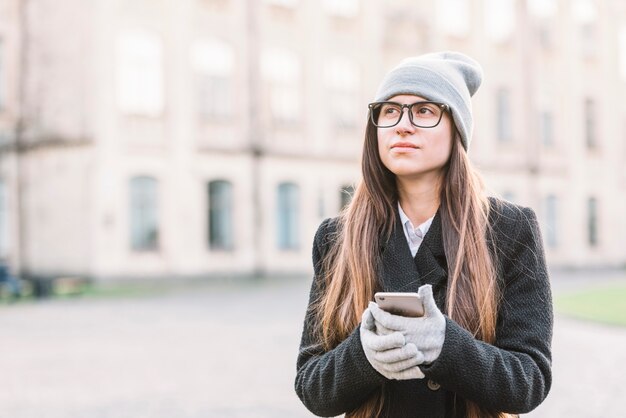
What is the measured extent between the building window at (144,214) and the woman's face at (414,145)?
75.4ft

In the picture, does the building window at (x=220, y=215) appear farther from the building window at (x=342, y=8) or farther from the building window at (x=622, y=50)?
the building window at (x=622, y=50)

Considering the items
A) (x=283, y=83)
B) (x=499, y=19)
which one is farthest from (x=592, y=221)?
(x=283, y=83)

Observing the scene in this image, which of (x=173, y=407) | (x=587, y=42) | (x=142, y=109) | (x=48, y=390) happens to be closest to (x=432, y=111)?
(x=173, y=407)

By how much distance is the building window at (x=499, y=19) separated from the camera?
34.6 m

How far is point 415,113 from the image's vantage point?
2.30 meters

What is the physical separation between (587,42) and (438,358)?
127 ft

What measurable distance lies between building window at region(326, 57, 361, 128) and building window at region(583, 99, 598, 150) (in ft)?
43.0

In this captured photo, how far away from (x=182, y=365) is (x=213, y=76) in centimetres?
1755

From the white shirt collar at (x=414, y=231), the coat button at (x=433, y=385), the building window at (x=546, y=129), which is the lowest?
the coat button at (x=433, y=385)

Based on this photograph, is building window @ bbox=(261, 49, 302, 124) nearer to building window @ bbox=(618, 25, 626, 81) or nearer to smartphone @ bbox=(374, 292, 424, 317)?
building window @ bbox=(618, 25, 626, 81)

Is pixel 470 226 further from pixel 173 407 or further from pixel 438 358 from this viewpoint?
pixel 173 407

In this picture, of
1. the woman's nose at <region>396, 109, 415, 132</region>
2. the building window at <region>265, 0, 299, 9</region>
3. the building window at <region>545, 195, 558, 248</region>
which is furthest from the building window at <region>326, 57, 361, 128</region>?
the woman's nose at <region>396, 109, 415, 132</region>

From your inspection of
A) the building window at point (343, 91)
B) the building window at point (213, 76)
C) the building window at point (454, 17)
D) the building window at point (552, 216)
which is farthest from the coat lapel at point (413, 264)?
the building window at point (552, 216)

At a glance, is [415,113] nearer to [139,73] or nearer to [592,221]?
[139,73]
